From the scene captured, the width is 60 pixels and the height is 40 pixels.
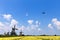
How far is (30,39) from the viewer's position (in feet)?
94.0

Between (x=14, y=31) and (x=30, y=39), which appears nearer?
(x=30, y=39)

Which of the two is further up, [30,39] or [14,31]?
[14,31]

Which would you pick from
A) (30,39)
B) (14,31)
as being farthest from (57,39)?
(14,31)

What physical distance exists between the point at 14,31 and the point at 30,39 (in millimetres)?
77315

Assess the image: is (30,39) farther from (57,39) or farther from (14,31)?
(14,31)

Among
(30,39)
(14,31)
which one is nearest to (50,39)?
(30,39)

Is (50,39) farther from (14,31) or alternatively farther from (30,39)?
(14,31)

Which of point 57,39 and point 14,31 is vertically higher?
point 14,31

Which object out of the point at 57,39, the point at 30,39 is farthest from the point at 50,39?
the point at 30,39

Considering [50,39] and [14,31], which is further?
[14,31]

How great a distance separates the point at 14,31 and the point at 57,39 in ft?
257

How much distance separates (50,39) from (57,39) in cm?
143

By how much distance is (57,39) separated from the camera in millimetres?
28719

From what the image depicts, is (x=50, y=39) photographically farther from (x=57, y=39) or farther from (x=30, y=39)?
(x=30, y=39)
